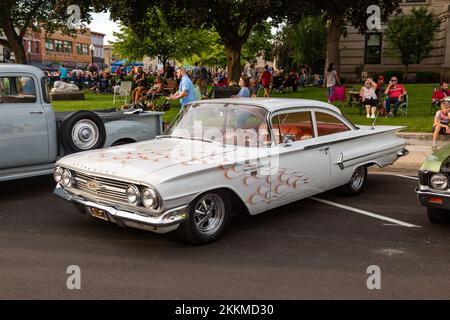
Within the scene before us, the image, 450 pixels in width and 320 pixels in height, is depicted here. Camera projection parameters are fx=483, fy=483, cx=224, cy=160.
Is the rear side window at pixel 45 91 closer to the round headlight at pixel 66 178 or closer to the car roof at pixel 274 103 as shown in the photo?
the round headlight at pixel 66 178

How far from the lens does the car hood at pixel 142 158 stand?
15.9 feet

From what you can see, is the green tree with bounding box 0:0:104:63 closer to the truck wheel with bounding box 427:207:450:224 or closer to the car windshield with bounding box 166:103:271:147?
the car windshield with bounding box 166:103:271:147

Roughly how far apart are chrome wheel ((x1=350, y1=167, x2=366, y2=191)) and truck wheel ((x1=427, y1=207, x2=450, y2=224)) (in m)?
1.41

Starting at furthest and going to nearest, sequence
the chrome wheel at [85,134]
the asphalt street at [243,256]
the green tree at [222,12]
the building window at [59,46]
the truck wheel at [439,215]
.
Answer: the building window at [59,46], the green tree at [222,12], the chrome wheel at [85,134], the truck wheel at [439,215], the asphalt street at [243,256]

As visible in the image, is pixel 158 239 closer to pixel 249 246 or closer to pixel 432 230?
pixel 249 246

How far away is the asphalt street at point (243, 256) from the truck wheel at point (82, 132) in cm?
109

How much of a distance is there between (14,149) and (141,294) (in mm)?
3851

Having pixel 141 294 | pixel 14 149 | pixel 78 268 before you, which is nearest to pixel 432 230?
pixel 141 294

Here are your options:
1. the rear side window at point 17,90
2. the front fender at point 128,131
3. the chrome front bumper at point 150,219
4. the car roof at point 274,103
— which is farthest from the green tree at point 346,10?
the chrome front bumper at point 150,219

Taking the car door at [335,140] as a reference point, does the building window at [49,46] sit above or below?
above

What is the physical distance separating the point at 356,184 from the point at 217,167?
121 inches

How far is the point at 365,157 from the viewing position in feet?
23.1

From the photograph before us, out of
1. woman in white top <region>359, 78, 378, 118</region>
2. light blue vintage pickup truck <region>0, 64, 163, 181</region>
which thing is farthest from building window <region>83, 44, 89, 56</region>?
light blue vintage pickup truck <region>0, 64, 163, 181</region>
